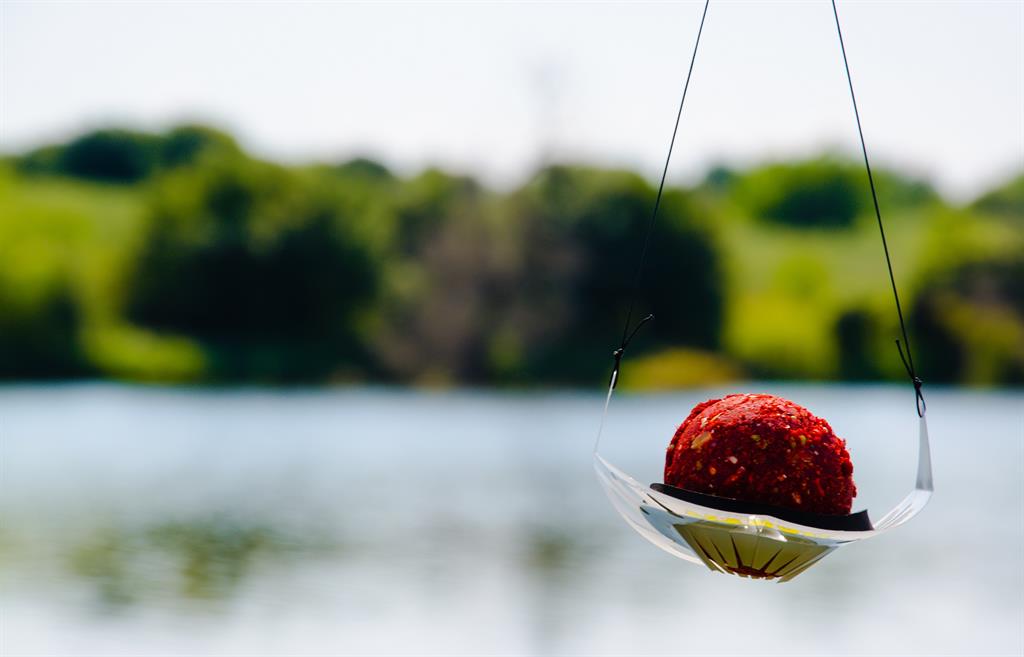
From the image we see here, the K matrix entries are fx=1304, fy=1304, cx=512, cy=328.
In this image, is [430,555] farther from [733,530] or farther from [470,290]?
[470,290]

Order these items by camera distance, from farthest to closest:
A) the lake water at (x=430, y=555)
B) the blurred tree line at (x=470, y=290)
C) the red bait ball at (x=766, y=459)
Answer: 1. the blurred tree line at (x=470, y=290)
2. the lake water at (x=430, y=555)
3. the red bait ball at (x=766, y=459)

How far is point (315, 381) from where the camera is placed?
4459 centimetres

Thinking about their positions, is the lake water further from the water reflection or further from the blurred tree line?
the blurred tree line

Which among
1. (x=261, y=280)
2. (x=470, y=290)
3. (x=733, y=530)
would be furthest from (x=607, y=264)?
(x=733, y=530)

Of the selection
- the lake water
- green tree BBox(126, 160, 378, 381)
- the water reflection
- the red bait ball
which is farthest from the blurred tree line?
the red bait ball

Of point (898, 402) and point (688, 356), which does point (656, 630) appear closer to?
point (898, 402)

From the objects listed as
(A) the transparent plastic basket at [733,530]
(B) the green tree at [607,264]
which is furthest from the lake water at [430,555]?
(B) the green tree at [607,264]

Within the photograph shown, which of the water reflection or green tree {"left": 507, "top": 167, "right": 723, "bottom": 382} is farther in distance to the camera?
green tree {"left": 507, "top": 167, "right": 723, "bottom": 382}

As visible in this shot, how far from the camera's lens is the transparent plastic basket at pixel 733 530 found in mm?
3865

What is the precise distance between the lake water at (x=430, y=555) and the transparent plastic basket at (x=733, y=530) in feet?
23.3

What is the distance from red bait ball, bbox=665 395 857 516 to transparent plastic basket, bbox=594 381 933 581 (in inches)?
5.5

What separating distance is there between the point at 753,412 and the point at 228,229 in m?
44.4

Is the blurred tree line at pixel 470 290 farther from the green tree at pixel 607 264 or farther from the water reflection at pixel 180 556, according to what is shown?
the water reflection at pixel 180 556

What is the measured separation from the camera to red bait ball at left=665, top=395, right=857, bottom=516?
400 cm
